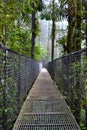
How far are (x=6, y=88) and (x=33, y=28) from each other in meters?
9.79

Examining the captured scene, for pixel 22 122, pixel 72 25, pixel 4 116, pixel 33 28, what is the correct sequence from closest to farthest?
pixel 4 116
pixel 22 122
pixel 72 25
pixel 33 28

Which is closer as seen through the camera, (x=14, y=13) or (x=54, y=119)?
(x=54, y=119)

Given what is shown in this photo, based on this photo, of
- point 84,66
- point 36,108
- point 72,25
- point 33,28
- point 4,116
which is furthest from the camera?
point 33,28

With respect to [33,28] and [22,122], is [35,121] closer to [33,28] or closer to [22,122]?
[22,122]

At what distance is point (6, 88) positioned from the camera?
125 inches

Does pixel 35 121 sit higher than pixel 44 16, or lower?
lower

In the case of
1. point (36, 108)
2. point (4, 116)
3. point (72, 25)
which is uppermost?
point (72, 25)

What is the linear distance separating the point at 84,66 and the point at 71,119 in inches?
38.0

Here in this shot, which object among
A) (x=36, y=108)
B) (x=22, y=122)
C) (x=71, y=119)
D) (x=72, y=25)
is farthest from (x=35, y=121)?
(x=72, y=25)

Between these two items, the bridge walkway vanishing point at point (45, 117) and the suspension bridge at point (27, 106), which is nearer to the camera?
the suspension bridge at point (27, 106)

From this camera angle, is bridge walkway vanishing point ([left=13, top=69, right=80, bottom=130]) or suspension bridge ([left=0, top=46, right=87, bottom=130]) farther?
bridge walkway vanishing point ([left=13, top=69, right=80, bottom=130])

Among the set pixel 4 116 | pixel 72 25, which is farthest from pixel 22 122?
pixel 72 25

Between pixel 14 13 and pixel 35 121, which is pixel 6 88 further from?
pixel 14 13

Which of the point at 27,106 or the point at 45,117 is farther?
the point at 27,106
